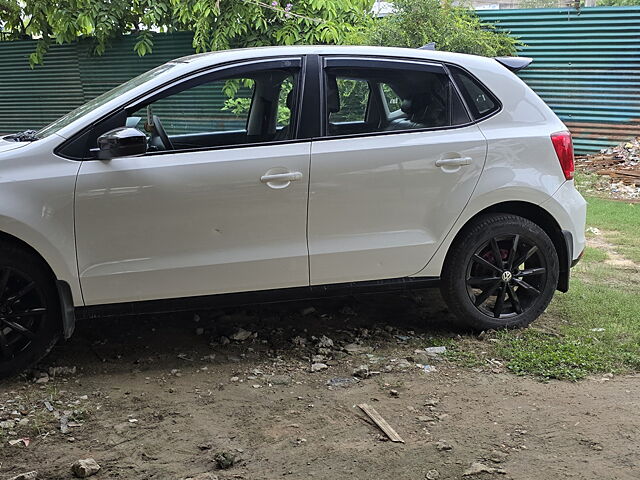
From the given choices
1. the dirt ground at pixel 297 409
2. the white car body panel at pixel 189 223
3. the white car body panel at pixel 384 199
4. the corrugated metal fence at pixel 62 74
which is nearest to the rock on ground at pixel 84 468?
the dirt ground at pixel 297 409

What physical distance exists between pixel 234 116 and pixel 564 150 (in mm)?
2174

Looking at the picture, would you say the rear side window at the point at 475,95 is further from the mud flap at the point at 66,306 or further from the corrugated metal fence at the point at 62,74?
the corrugated metal fence at the point at 62,74

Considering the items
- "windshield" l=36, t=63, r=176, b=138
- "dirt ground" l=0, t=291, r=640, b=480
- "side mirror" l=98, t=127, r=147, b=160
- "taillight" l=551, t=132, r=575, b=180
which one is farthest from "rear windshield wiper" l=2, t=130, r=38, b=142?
"taillight" l=551, t=132, r=575, b=180

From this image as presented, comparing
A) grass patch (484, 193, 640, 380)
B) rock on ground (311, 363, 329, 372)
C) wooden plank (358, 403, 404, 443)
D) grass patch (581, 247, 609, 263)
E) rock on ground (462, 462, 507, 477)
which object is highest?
rock on ground (462, 462, 507, 477)

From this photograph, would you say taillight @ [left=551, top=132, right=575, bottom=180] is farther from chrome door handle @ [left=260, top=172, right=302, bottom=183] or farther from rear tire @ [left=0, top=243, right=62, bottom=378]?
rear tire @ [left=0, top=243, right=62, bottom=378]

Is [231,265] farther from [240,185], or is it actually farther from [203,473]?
[203,473]

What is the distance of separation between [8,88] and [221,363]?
1080cm

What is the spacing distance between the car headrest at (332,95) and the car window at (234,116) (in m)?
0.21

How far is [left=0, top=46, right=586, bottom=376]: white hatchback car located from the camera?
4121 mm

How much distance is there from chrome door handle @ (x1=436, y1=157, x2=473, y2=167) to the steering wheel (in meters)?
1.64

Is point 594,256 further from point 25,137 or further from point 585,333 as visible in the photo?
point 25,137

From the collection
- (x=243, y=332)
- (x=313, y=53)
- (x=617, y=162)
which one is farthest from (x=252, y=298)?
(x=617, y=162)

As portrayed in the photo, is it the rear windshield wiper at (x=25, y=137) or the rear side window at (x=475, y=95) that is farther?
the rear side window at (x=475, y=95)

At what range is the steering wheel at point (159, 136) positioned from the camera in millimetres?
4328
